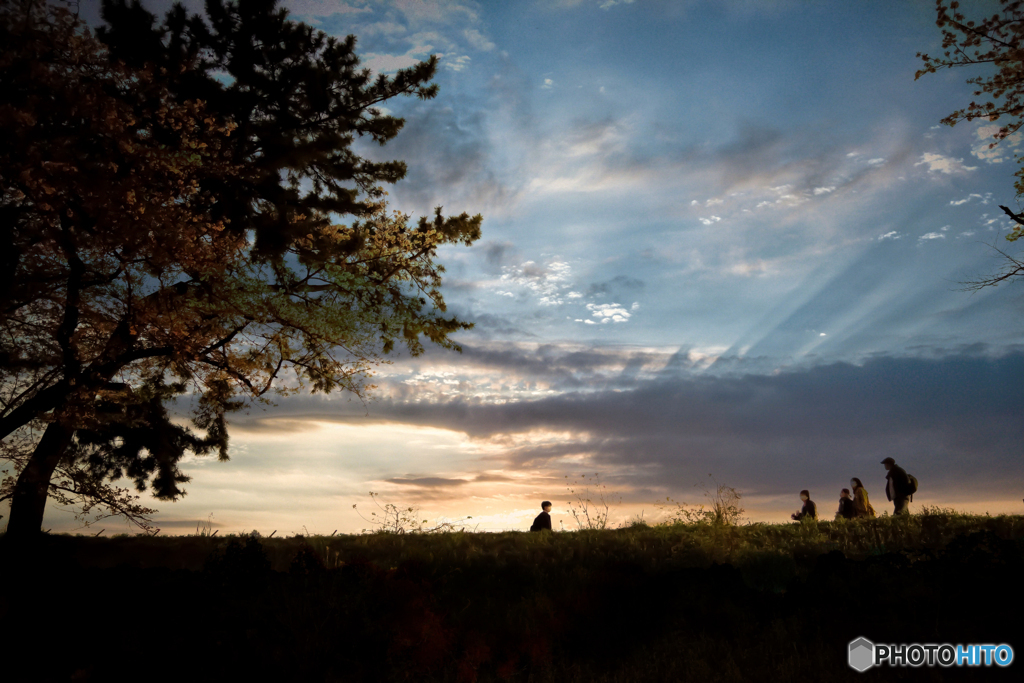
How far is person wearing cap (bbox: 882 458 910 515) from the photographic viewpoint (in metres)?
15.9

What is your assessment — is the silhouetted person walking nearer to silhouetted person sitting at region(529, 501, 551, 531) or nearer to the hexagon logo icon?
silhouetted person sitting at region(529, 501, 551, 531)

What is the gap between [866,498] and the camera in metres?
17.0

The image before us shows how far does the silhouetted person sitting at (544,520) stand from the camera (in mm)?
15883

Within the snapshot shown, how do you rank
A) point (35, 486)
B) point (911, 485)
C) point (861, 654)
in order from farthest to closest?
point (911, 485) < point (35, 486) < point (861, 654)

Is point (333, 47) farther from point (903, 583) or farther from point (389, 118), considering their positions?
point (903, 583)

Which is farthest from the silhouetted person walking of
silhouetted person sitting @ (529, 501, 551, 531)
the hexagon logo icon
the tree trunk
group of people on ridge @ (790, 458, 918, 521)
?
the tree trunk

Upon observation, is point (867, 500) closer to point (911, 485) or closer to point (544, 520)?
point (911, 485)

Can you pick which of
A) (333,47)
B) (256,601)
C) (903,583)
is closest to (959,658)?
(903,583)

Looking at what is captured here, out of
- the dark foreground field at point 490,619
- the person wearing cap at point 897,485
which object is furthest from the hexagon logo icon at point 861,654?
the person wearing cap at point 897,485

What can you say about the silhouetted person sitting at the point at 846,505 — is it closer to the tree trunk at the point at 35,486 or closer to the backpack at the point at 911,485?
the backpack at the point at 911,485

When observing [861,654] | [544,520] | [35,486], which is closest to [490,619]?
[861,654]

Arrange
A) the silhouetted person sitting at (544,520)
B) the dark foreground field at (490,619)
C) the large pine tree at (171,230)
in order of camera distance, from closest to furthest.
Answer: the dark foreground field at (490,619) < the large pine tree at (171,230) < the silhouetted person sitting at (544,520)

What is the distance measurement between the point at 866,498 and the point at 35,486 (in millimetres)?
20219

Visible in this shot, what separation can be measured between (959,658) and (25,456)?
621 inches
